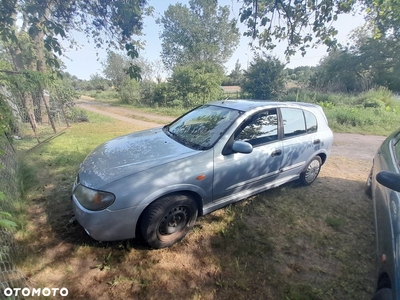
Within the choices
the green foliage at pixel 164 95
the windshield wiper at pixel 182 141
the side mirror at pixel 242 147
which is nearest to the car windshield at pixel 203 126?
the windshield wiper at pixel 182 141

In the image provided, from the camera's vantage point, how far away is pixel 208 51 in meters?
→ 34.3

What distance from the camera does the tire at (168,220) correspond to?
7.45ft

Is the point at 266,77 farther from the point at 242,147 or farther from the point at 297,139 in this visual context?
the point at 242,147

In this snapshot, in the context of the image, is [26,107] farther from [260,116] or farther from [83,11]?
[260,116]

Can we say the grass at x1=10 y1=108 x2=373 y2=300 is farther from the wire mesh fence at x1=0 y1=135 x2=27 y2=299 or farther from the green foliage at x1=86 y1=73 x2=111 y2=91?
the green foliage at x1=86 y1=73 x2=111 y2=91

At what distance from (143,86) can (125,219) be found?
21.8 meters

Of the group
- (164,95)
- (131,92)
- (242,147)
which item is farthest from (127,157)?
(131,92)

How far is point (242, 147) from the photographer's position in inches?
101

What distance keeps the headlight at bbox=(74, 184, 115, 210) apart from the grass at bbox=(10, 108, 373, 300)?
61 cm

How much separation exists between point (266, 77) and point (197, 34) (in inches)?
874

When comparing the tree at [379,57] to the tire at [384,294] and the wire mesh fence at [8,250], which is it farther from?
the wire mesh fence at [8,250]

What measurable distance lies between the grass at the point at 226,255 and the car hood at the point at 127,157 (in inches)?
33.4

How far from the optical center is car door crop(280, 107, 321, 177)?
10.9 feet

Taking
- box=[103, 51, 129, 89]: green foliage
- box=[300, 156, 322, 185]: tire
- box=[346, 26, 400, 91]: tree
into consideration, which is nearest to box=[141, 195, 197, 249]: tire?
box=[300, 156, 322, 185]: tire
